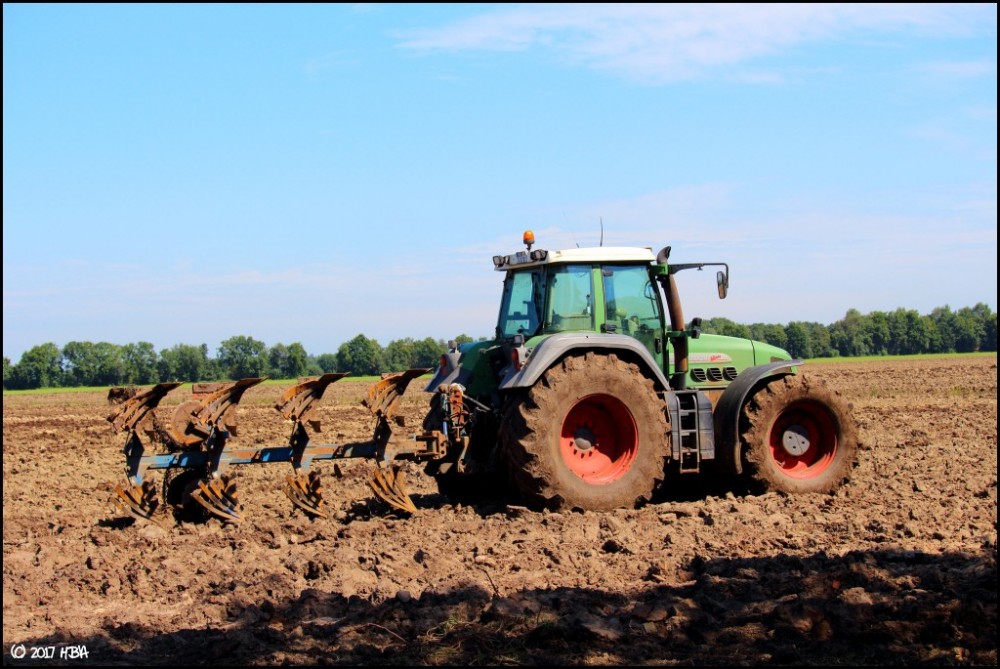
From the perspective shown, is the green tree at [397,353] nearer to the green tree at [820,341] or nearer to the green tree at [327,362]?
the green tree at [327,362]

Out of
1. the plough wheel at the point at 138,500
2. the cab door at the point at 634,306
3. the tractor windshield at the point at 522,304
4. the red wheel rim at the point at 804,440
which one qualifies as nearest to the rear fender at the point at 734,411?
the red wheel rim at the point at 804,440

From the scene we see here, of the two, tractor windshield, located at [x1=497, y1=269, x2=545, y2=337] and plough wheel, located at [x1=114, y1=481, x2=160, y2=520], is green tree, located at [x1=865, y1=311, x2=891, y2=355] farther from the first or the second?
plough wheel, located at [x1=114, y1=481, x2=160, y2=520]

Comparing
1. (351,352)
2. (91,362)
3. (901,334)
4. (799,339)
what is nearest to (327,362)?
(351,352)

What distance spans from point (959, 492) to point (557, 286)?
13.2 feet

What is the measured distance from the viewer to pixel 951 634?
5.02 meters

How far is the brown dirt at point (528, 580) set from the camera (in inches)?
201

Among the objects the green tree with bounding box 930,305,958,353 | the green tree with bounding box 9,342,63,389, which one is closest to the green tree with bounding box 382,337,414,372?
the green tree with bounding box 9,342,63,389

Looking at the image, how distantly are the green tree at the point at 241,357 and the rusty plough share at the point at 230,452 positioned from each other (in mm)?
29622

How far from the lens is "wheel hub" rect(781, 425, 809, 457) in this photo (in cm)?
967

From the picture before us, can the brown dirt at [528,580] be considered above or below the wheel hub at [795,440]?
below

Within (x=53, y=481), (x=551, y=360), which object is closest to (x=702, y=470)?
(x=551, y=360)

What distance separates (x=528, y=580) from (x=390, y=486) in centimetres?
241

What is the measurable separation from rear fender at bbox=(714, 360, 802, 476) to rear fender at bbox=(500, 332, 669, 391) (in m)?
0.71

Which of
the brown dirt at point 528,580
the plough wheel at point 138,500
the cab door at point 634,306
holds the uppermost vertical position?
the cab door at point 634,306
